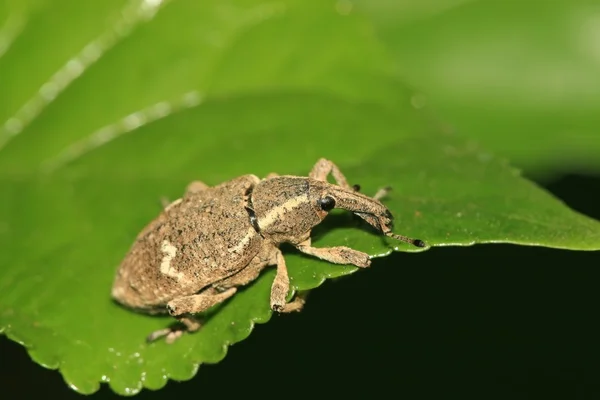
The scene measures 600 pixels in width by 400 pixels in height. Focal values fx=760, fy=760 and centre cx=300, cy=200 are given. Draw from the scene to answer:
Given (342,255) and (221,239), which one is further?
(221,239)

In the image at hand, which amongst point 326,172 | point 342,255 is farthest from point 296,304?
point 326,172

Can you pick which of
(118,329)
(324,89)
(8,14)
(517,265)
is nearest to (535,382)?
(517,265)

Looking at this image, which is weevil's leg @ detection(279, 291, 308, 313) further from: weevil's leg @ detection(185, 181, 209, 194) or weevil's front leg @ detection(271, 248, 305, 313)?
weevil's leg @ detection(185, 181, 209, 194)

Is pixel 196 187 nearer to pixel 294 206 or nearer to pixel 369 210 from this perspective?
pixel 294 206

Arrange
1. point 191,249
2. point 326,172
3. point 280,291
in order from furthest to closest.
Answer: point 326,172
point 191,249
point 280,291

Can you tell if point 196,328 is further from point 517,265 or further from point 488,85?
point 488,85

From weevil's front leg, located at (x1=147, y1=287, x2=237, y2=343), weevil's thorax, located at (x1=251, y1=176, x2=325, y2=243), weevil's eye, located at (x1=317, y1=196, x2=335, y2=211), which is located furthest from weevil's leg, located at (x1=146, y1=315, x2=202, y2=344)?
weevil's eye, located at (x1=317, y1=196, x2=335, y2=211)

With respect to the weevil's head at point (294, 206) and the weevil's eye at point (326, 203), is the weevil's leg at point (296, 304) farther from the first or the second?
the weevil's eye at point (326, 203)
